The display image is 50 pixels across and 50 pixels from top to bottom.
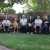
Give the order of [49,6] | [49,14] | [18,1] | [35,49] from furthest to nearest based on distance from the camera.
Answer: [18,1]
[49,6]
[49,14]
[35,49]

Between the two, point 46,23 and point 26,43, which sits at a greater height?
point 46,23

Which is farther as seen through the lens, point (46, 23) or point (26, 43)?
point (46, 23)

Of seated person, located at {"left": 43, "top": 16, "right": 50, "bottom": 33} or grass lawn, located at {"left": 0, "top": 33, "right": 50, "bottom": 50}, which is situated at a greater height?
seated person, located at {"left": 43, "top": 16, "right": 50, "bottom": 33}

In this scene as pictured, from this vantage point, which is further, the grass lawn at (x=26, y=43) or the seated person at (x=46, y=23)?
the seated person at (x=46, y=23)

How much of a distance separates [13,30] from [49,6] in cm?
1031

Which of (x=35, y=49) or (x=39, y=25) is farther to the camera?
(x=39, y=25)

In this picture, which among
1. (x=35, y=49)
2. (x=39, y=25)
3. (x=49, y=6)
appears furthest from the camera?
(x=49, y=6)

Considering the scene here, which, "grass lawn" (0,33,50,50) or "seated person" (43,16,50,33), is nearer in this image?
"grass lawn" (0,33,50,50)

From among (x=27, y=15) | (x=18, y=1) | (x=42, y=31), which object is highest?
(x=18, y=1)

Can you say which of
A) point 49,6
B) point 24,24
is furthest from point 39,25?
point 49,6

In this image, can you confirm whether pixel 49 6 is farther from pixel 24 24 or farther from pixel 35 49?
pixel 35 49

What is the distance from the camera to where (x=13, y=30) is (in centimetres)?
1241

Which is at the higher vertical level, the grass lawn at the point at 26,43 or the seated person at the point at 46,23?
the seated person at the point at 46,23

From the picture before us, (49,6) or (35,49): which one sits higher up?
(49,6)
